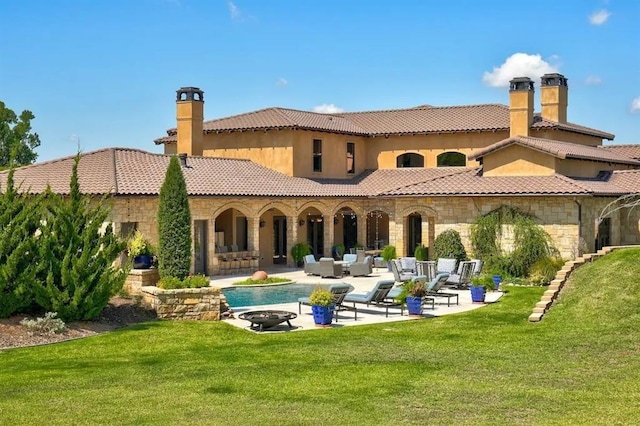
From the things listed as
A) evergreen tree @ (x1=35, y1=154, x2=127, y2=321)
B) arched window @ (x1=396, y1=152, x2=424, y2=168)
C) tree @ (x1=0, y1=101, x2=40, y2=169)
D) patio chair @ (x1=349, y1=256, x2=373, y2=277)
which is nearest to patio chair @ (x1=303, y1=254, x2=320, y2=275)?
patio chair @ (x1=349, y1=256, x2=373, y2=277)

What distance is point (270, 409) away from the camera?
34.7ft

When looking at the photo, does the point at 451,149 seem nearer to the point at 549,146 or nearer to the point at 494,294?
the point at 549,146

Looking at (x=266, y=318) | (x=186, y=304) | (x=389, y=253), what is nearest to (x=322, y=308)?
(x=266, y=318)

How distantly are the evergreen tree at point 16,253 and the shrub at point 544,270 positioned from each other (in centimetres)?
1647

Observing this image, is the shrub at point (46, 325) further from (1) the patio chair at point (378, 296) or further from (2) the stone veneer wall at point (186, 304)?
(1) the patio chair at point (378, 296)

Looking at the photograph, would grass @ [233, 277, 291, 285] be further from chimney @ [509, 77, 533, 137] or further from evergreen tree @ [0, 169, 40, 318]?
chimney @ [509, 77, 533, 137]

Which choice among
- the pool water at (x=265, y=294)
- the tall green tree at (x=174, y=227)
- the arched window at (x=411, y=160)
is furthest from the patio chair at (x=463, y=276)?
the arched window at (x=411, y=160)

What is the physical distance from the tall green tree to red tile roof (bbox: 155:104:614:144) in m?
15.1

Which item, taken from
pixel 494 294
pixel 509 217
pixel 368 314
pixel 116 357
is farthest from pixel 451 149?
pixel 116 357

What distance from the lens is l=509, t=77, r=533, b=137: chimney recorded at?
3650 centimetres

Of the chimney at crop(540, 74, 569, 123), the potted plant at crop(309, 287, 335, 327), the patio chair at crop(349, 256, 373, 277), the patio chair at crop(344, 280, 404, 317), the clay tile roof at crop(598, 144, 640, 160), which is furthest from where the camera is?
the clay tile roof at crop(598, 144, 640, 160)

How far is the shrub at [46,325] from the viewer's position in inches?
659

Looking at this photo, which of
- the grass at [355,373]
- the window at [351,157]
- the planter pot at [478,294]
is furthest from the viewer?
the window at [351,157]

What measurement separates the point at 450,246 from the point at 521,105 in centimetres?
1089
